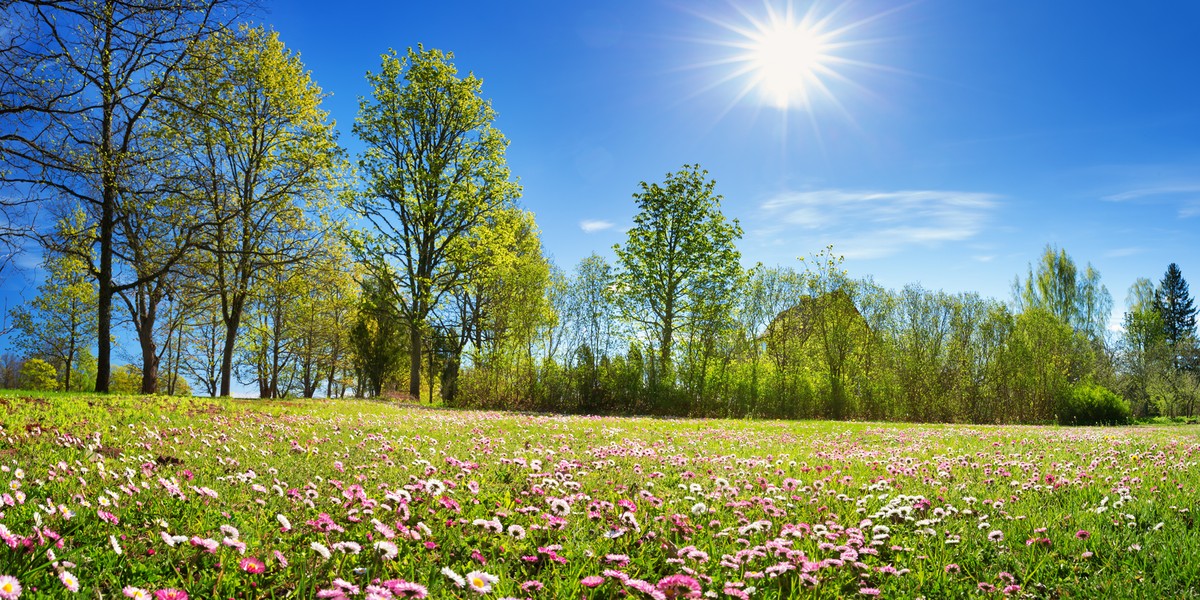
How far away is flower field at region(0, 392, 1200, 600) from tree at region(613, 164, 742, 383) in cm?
1859

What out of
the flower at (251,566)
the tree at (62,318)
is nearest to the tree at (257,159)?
the tree at (62,318)

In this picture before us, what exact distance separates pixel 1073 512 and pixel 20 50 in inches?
565

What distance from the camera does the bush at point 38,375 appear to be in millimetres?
32031

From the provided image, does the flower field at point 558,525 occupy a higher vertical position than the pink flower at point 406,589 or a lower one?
lower

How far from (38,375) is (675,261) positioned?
117 ft

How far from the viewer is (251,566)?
8.18 ft

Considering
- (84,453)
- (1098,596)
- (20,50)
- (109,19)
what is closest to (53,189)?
(20,50)

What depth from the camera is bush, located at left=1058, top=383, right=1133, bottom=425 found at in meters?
24.6

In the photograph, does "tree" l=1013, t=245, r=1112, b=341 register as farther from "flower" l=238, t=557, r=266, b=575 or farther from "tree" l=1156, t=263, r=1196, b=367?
"flower" l=238, t=557, r=266, b=575

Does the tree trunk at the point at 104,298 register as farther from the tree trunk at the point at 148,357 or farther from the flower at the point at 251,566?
the flower at the point at 251,566

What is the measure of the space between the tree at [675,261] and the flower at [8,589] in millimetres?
22917

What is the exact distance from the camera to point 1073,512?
4.20 meters

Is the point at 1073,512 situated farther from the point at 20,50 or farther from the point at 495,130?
the point at 495,130

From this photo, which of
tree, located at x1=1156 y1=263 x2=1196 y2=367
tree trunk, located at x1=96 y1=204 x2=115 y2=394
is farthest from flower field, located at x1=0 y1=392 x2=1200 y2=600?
tree, located at x1=1156 y1=263 x2=1196 y2=367
